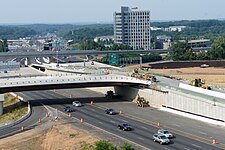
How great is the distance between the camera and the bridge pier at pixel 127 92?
294 feet

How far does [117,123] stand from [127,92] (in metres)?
23.5

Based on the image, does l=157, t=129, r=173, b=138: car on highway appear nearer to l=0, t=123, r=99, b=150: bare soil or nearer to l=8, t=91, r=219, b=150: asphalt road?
l=8, t=91, r=219, b=150: asphalt road

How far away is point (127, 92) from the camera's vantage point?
92375mm

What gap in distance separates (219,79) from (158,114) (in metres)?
46.4

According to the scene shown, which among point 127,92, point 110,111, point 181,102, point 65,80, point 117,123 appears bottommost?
point 117,123

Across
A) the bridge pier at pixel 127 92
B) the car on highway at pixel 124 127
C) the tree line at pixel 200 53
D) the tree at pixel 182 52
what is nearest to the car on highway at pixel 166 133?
the car on highway at pixel 124 127

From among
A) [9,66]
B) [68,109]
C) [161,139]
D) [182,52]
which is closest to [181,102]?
[68,109]

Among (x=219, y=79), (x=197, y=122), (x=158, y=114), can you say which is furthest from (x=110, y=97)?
(x=219, y=79)

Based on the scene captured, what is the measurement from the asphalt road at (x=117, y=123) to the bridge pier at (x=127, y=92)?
23.5 ft

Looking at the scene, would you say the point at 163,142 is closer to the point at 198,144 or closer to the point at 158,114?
the point at 198,144

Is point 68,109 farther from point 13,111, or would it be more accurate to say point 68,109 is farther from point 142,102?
point 142,102

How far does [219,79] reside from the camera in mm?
117312

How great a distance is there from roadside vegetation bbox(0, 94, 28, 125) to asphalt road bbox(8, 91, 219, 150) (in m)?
3.11

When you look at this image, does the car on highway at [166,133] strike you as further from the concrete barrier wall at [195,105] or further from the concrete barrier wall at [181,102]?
the concrete barrier wall at [181,102]
